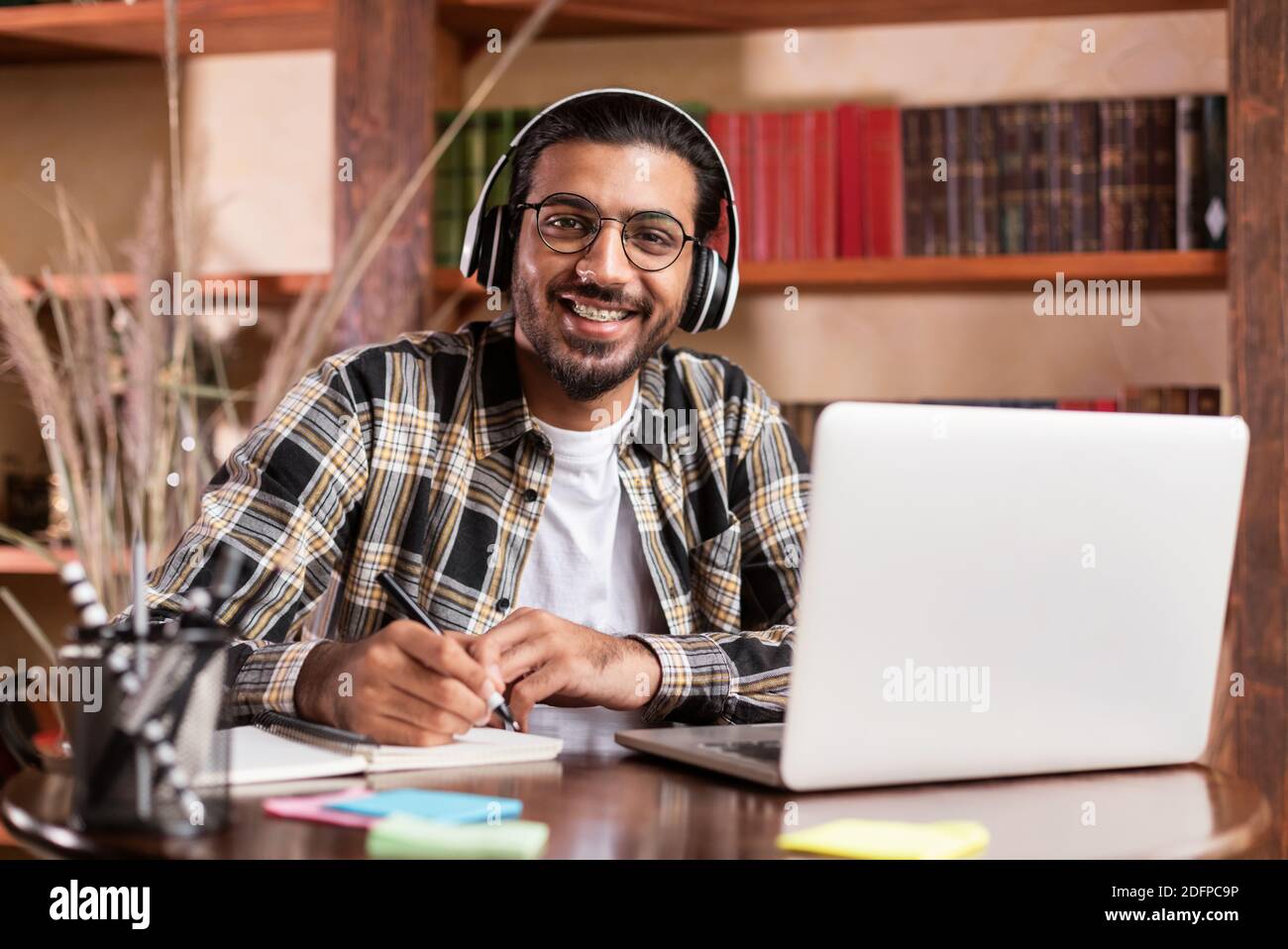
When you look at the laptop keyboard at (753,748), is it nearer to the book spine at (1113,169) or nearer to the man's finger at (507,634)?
the man's finger at (507,634)

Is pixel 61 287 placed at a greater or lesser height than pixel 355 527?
greater

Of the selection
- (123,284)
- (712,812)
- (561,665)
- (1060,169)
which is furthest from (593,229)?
(123,284)

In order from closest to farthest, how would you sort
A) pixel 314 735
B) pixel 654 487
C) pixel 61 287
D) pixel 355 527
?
pixel 314 735 → pixel 355 527 → pixel 654 487 → pixel 61 287

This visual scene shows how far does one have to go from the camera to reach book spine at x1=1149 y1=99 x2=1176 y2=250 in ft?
7.57

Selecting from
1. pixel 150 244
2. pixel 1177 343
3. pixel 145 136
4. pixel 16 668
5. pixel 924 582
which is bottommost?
pixel 16 668

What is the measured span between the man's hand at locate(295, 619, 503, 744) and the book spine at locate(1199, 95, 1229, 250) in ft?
5.60

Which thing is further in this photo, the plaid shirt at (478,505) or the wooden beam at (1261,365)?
the wooden beam at (1261,365)

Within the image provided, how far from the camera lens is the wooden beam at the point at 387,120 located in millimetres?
Answer: 2438

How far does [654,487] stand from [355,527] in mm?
357

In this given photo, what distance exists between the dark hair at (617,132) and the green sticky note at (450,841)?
3.31 ft

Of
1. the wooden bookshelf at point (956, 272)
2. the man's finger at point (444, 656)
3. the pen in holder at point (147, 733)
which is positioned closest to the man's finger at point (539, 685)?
the man's finger at point (444, 656)

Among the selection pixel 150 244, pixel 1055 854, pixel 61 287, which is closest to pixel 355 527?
pixel 1055 854

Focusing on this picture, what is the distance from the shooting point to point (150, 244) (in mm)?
2416
